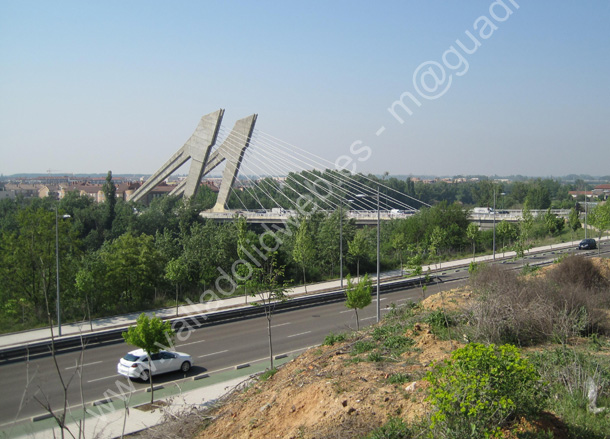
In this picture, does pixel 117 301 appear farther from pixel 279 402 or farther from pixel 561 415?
pixel 561 415

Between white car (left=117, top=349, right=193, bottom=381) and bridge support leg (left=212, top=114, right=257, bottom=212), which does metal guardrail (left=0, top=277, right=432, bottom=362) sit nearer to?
white car (left=117, top=349, right=193, bottom=381)

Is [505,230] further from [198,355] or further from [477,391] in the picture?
[477,391]

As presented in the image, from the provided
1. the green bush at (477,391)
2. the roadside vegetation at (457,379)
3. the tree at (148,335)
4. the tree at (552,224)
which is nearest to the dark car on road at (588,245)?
the tree at (552,224)

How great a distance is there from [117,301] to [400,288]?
11535mm

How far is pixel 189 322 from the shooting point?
16422 millimetres

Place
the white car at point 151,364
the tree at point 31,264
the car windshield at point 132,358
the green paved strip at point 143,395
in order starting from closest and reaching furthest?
the green paved strip at point 143,395
the white car at point 151,364
the car windshield at point 132,358
the tree at point 31,264

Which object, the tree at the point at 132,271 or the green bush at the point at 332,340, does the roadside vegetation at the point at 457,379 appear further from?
the tree at the point at 132,271

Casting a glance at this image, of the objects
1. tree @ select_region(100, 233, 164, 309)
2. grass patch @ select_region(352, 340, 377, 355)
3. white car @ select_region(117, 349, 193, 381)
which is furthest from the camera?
tree @ select_region(100, 233, 164, 309)

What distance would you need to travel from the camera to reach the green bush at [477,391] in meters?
4.27

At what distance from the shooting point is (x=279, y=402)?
686cm

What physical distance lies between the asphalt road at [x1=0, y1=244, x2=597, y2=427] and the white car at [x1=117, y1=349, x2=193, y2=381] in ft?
0.63

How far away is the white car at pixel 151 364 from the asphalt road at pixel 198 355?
0.19 m

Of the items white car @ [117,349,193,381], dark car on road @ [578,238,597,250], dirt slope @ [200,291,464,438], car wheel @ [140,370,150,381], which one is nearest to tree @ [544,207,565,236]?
dark car on road @ [578,238,597,250]

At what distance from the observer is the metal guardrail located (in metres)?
13.1
